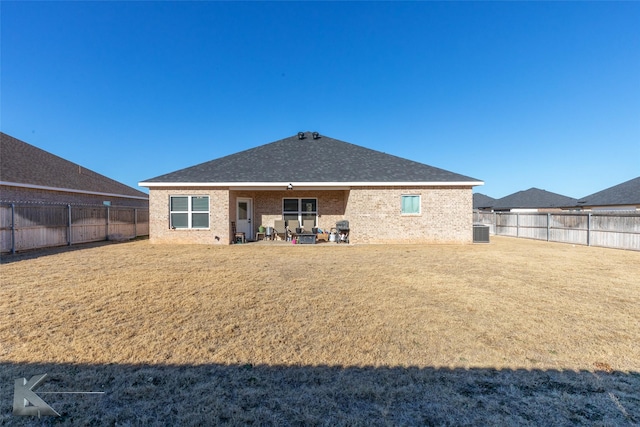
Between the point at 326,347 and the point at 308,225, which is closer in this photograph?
the point at 326,347

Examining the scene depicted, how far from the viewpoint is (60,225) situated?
13977 millimetres

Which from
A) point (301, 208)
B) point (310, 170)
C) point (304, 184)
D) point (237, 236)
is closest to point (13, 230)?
point (237, 236)

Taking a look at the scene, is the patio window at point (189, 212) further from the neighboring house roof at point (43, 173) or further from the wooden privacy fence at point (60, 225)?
the neighboring house roof at point (43, 173)

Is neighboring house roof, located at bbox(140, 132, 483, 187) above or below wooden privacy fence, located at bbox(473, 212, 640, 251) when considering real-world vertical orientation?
above

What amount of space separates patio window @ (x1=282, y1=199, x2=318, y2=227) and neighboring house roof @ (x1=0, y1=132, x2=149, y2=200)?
11.6m

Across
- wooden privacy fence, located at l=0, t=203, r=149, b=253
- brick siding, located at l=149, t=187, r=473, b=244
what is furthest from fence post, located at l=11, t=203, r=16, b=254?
brick siding, located at l=149, t=187, r=473, b=244

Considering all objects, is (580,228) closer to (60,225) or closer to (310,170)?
(310,170)

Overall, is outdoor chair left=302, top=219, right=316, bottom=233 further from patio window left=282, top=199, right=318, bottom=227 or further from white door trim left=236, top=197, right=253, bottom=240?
white door trim left=236, top=197, right=253, bottom=240

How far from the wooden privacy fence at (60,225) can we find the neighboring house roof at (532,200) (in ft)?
133

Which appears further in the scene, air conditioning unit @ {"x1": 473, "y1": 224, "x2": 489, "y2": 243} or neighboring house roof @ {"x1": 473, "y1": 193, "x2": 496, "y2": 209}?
neighboring house roof @ {"x1": 473, "y1": 193, "x2": 496, "y2": 209}

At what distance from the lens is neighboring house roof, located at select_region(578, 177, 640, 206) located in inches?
891

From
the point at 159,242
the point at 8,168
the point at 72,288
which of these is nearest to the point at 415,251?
the point at 72,288

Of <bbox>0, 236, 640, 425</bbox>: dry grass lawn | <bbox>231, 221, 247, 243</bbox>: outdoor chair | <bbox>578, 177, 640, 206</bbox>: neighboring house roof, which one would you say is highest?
<bbox>578, 177, 640, 206</bbox>: neighboring house roof

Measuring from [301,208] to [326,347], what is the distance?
1334cm
